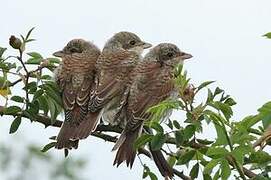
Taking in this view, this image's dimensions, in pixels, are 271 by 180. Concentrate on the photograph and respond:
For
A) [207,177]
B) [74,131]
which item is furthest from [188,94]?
[74,131]

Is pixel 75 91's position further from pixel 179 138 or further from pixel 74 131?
pixel 179 138

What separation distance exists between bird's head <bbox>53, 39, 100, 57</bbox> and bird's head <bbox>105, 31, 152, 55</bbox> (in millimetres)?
108

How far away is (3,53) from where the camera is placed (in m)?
2.98

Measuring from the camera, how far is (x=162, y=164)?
103 inches

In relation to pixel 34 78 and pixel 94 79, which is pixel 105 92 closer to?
pixel 94 79

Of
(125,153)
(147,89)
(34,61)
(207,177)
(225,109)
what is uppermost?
(225,109)

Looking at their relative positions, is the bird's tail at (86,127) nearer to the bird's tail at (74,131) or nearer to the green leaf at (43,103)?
the bird's tail at (74,131)

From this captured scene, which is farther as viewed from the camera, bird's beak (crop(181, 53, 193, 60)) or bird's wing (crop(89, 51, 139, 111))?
bird's beak (crop(181, 53, 193, 60))

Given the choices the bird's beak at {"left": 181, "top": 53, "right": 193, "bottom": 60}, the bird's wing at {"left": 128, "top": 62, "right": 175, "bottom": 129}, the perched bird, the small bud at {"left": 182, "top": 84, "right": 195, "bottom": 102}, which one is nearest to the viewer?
the small bud at {"left": 182, "top": 84, "right": 195, "bottom": 102}

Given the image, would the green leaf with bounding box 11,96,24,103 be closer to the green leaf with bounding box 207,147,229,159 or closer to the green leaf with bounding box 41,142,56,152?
the green leaf with bounding box 41,142,56,152

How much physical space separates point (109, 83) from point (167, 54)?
1.82ft

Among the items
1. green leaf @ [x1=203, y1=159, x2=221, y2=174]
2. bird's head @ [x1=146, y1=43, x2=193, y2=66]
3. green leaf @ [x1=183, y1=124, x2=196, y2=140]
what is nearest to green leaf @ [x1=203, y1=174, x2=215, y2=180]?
green leaf @ [x1=203, y1=159, x2=221, y2=174]

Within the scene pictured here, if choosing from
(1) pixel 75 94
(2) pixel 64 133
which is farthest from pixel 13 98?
(1) pixel 75 94

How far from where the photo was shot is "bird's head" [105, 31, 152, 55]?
431 cm
